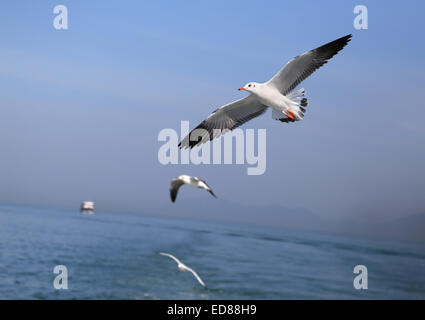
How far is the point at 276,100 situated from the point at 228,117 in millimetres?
2193

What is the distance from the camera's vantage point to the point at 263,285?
202ft

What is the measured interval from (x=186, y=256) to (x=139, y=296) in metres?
18.5

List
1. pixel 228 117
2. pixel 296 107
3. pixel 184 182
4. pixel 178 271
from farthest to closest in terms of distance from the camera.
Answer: pixel 178 271
pixel 228 117
pixel 296 107
pixel 184 182

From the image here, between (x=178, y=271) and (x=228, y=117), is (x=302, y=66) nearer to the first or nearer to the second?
(x=228, y=117)

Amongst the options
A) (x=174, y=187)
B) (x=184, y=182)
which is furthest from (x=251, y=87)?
(x=184, y=182)

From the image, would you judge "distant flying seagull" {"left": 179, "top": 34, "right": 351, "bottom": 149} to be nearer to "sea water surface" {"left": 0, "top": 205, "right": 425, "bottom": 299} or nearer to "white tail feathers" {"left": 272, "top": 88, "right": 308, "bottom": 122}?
"white tail feathers" {"left": 272, "top": 88, "right": 308, "bottom": 122}

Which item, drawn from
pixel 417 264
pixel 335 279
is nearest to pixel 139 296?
pixel 335 279

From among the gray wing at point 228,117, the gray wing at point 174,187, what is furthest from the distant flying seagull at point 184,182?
the gray wing at point 228,117

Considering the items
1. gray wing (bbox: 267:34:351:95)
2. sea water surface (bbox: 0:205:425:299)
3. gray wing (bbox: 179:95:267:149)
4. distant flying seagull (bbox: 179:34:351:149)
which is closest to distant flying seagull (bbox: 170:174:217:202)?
distant flying seagull (bbox: 179:34:351:149)

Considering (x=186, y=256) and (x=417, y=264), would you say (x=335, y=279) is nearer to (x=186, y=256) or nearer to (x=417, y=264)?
(x=186, y=256)

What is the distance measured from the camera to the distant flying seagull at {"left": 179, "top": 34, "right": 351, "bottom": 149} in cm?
943

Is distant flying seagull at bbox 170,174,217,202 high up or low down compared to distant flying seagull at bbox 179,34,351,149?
down

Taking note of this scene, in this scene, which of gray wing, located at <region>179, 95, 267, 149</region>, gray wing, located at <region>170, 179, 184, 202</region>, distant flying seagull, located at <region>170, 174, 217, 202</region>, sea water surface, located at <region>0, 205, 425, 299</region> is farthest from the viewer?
sea water surface, located at <region>0, 205, 425, 299</region>

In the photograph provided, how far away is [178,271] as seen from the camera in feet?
188
